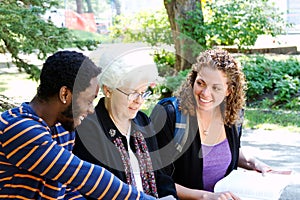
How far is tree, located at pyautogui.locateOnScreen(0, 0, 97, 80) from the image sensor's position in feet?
12.7

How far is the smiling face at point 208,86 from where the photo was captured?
2.96m

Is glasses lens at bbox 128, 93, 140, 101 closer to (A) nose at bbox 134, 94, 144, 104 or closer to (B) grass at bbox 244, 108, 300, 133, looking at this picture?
(A) nose at bbox 134, 94, 144, 104

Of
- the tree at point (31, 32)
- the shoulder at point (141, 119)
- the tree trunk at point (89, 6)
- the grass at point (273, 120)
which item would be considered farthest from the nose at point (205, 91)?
the tree trunk at point (89, 6)

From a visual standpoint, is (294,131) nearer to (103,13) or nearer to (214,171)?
(214,171)

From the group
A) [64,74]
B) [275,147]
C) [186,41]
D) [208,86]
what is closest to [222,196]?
[208,86]

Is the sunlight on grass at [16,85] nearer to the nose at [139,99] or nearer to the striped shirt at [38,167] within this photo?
the nose at [139,99]

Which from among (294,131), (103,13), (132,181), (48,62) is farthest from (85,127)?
(103,13)

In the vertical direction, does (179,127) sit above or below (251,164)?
above

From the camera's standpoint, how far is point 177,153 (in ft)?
9.55

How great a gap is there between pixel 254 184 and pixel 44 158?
4.03ft

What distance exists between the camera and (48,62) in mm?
2012

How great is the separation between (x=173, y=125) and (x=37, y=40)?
4.92 feet

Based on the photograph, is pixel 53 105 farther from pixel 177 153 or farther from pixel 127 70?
pixel 177 153

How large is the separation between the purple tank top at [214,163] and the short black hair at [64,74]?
114cm
